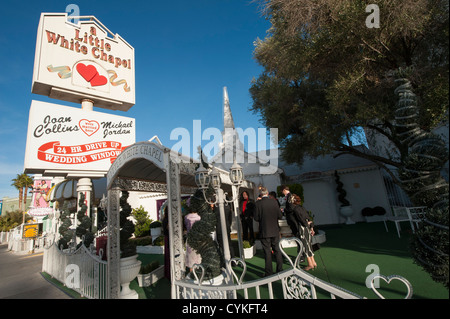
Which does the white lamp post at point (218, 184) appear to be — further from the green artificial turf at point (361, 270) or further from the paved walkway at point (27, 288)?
the paved walkway at point (27, 288)

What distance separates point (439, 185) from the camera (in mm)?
2129

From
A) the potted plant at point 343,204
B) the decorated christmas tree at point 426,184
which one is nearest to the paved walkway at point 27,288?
the decorated christmas tree at point 426,184

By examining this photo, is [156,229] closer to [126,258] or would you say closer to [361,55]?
[126,258]

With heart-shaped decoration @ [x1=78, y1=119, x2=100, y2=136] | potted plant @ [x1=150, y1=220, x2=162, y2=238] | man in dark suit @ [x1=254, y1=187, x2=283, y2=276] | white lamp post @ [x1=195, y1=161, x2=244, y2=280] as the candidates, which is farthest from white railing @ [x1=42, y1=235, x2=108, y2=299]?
heart-shaped decoration @ [x1=78, y1=119, x2=100, y2=136]

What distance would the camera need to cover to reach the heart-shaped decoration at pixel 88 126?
10.9 meters

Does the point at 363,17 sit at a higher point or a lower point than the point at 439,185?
higher

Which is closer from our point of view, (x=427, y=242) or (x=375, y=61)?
(x=427, y=242)

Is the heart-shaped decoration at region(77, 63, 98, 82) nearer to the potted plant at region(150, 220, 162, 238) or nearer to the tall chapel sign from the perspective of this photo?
the tall chapel sign

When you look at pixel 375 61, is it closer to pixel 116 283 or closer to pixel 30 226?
pixel 116 283

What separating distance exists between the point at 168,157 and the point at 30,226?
21.3 meters

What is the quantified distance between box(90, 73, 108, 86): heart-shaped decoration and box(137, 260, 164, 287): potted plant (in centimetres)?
1023

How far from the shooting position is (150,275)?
5125 millimetres

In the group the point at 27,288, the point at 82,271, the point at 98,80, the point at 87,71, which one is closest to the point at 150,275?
the point at 82,271
